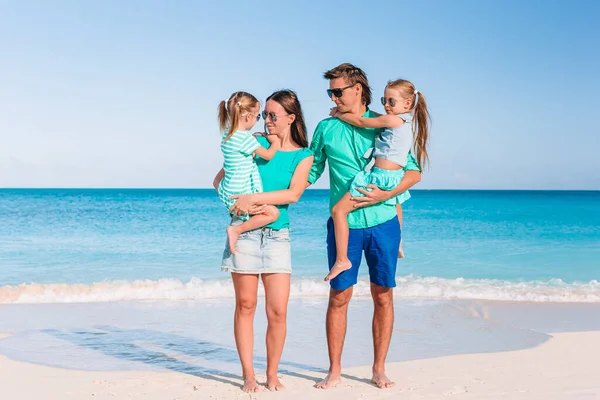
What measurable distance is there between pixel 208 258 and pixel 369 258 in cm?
986

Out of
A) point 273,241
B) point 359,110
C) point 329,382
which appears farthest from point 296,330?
point 359,110

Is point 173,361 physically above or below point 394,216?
below

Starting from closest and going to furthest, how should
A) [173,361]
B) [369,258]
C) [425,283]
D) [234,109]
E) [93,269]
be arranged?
[234,109] < [369,258] < [173,361] < [425,283] < [93,269]

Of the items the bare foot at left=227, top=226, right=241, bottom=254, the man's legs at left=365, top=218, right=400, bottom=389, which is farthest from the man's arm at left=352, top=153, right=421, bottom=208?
the bare foot at left=227, top=226, right=241, bottom=254

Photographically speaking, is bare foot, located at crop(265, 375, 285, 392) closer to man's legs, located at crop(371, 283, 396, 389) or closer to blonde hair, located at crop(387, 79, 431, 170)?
man's legs, located at crop(371, 283, 396, 389)

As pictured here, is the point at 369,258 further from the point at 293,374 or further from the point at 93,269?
the point at 93,269

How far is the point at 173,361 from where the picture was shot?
15.7 ft

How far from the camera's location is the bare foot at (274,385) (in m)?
3.74

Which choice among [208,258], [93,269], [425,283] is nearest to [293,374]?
[425,283]

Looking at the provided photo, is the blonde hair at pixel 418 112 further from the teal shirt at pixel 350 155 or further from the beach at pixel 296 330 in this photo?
the beach at pixel 296 330

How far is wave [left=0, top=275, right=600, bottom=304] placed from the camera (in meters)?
8.26

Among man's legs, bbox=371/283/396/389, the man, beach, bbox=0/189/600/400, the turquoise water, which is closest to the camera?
the man

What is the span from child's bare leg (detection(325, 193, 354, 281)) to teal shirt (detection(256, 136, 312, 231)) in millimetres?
315

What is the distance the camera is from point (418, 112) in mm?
3811
